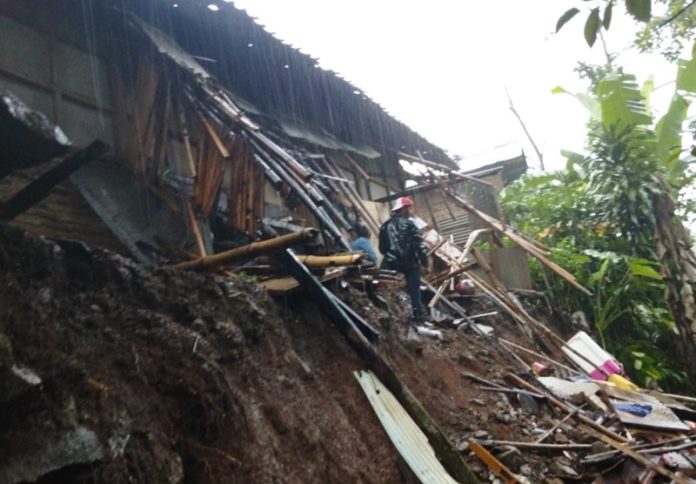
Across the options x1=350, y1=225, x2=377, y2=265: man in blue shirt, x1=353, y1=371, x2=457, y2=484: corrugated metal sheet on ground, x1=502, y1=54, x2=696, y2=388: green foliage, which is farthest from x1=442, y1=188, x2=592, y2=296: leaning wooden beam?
x1=353, y1=371, x2=457, y2=484: corrugated metal sheet on ground

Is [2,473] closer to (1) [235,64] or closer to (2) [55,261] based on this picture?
(2) [55,261]

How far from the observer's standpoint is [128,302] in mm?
2764

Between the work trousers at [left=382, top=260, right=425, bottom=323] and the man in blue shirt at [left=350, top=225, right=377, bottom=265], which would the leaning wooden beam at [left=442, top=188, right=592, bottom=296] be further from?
the work trousers at [left=382, top=260, right=425, bottom=323]

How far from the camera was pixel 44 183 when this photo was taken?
2746 millimetres

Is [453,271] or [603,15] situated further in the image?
[453,271]

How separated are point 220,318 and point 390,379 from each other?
4.76 feet

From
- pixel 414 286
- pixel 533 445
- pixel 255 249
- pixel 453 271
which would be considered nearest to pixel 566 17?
pixel 255 249

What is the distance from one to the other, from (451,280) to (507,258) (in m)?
2.07

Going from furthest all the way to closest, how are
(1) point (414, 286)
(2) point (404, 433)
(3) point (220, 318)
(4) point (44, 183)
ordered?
1. (1) point (414, 286)
2. (2) point (404, 433)
3. (3) point (220, 318)
4. (4) point (44, 183)

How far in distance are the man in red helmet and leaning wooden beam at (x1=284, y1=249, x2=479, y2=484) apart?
2109 millimetres

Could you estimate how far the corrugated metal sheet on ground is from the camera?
3281 millimetres

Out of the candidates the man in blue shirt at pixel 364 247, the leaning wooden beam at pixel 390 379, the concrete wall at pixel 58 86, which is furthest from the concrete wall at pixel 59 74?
the man in blue shirt at pixel 364 247

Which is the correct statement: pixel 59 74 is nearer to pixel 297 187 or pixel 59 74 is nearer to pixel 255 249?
pixel 297 187

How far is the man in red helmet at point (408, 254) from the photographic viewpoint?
6199mm
